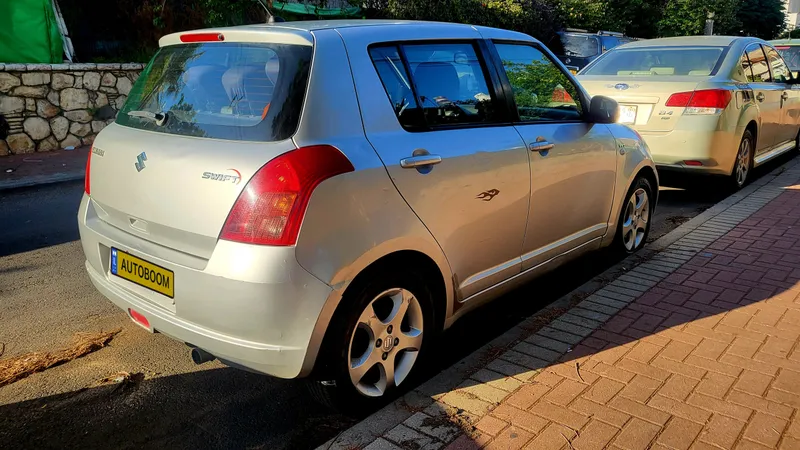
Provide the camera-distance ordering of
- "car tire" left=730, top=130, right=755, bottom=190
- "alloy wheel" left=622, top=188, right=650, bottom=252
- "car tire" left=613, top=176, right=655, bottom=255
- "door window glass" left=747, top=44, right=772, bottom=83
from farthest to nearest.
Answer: "door window glass" left=747, top=44, right=772, bottom=83
"car tire" left=730, top=130, right=755, bottom=190
"alloy wheel" left=622, top=188, right=650, bottom=252
"car tire" left=613, top=176, right=655, bottom=255

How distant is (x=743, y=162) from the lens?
777 centimetres

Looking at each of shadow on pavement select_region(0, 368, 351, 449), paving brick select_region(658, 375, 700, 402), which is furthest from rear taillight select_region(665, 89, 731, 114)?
shadow on pavement select_region(0, 368, 351, 449)

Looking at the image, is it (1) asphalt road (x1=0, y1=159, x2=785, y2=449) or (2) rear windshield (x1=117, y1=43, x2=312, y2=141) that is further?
(1) asphalt road (x1=0, y1=159, x2=785, y2=449)

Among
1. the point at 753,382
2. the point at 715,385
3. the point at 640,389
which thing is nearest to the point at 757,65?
the point at 753,382

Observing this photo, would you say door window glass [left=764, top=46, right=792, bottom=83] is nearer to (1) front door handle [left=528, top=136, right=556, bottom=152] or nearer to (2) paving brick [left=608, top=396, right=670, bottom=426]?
(1) front door handle [left=528, top=136, right=556, bottom=152]

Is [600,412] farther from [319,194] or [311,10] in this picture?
[311,10]

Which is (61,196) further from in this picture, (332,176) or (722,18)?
(722,18)

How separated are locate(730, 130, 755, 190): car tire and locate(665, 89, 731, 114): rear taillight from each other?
0.79m

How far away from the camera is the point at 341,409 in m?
3.00

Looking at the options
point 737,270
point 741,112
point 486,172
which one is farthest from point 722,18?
point 486,172

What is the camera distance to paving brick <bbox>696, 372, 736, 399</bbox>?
318cm

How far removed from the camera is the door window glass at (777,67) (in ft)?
28.0

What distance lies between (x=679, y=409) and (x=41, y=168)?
880 cm

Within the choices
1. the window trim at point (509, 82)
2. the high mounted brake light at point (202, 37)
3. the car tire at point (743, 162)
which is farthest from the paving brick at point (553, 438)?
the car tire at point (743, 162)
